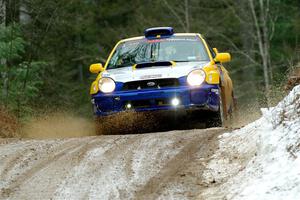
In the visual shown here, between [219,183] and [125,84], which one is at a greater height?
[125,84]

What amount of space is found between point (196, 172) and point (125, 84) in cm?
377

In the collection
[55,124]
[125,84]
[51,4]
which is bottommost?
[55,124]

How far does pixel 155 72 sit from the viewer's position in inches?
441

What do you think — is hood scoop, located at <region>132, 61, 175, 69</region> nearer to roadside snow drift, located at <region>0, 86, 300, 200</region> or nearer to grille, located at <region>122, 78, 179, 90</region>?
grille, located at <region>122, 78, 179, 90</region>

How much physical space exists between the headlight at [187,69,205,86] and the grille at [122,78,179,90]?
22cm

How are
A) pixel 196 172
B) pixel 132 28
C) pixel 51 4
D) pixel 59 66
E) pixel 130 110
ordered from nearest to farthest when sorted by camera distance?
pixel 196 172
pixel 130 110
pixel 51 4
pixel 59 66
pixel 132 28

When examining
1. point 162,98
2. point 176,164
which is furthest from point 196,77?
point 176,164

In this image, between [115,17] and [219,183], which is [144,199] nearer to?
[219,183]

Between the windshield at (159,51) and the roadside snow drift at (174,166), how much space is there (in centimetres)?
289

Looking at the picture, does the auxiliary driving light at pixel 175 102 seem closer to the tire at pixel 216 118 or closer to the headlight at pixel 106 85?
the tire at pixel 216 118

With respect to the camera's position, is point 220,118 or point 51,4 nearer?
point 220,118

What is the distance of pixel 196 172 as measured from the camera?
761 centimetres

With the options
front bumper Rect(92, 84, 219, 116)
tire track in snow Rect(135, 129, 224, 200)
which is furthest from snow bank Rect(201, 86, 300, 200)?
front bumper Rect(92, 84, 219, 116)

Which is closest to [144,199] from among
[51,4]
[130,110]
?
[130,110]
